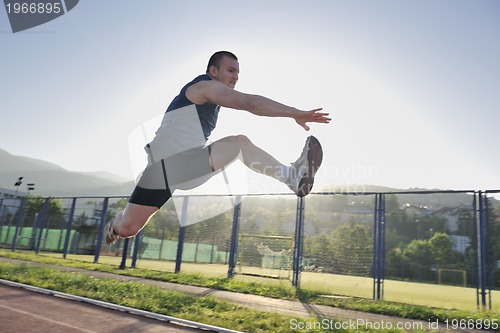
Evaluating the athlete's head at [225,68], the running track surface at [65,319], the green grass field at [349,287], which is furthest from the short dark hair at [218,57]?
the green grass field at [349,287]

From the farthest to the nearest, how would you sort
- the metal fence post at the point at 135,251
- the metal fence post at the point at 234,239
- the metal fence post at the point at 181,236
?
the metal fence post at the point at 135,251
the metal fence post at the point at 181,236
the metal fence post at the point at 234,239

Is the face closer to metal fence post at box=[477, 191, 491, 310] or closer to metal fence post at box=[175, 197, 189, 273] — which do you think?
metal fence post at box=[477, 191, 491, 310]

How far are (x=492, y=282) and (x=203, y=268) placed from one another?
8.61 metres

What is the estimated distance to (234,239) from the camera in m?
11.1

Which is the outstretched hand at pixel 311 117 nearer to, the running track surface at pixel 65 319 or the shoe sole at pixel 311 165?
the shoe sole at pixel 311 165

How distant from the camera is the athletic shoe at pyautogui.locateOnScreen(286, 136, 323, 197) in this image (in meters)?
2.97

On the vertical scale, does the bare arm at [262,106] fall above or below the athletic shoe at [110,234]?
above

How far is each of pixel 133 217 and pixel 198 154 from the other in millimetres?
917

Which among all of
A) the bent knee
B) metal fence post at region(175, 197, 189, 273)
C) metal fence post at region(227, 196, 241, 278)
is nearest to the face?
the bent knee

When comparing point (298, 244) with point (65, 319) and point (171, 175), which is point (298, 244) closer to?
point (65, 319)

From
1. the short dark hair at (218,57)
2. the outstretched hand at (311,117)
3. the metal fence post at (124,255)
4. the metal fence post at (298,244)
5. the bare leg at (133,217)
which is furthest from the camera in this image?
the metal fence post at (124,255)

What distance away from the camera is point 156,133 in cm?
337

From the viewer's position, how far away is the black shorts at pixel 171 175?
3.22 meters

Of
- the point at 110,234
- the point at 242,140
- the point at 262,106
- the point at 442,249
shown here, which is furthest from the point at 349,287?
the point at 262,106
